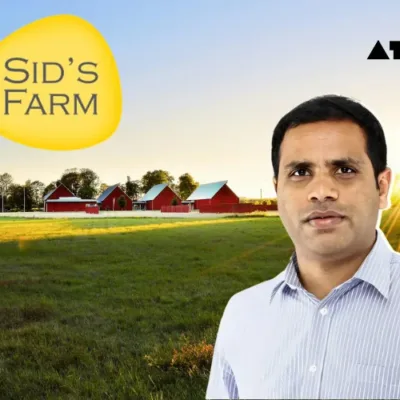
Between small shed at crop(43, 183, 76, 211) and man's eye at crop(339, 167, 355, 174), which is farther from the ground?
small shed at crop(43, 183, 76, 211)

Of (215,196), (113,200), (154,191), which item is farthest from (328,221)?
(113,200)

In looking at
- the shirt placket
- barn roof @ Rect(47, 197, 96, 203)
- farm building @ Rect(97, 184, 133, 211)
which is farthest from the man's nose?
barn roof @ Rect(47, 197, 96, 203)

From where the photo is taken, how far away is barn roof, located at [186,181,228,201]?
46719 millimetres

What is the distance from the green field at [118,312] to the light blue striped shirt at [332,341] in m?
3.08

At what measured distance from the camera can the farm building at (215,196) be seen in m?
46.9

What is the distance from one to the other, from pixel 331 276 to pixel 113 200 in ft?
169

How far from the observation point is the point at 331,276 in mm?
1837

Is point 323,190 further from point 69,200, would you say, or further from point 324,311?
point 69,200

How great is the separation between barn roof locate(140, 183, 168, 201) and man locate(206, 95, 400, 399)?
48.2m

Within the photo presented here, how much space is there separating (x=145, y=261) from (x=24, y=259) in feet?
13.2

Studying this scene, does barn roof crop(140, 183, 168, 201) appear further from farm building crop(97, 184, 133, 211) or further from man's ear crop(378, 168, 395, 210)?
man's ear crop(378, 168, 395, 210)

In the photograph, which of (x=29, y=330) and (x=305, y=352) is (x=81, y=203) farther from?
(x=305, y=352)

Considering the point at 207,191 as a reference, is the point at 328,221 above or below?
below

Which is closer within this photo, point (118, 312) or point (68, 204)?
point (118, 312)
